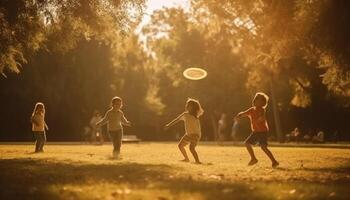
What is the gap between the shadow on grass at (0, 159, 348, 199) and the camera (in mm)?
9167

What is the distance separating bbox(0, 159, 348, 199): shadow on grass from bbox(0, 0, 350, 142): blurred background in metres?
9.06

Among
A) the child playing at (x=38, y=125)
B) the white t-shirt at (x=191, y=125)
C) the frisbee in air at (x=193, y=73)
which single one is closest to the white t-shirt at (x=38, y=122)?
the child playing at (x=38, y=125)

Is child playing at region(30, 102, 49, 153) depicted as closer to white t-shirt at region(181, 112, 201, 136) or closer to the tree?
the tree

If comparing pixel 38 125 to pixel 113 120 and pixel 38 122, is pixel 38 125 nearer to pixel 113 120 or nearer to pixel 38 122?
pixel 38 122

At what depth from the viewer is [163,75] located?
69.6m

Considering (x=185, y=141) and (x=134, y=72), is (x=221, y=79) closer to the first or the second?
(x=134, y=72)

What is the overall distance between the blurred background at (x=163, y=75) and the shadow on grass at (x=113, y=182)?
29.7ft

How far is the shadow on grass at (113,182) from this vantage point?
9.17m

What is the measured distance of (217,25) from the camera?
3884 cm

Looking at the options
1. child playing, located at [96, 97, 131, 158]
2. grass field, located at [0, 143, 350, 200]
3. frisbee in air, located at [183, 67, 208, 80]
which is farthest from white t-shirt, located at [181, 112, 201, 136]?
frisbee in air, located at [183, 67, 208, 80]

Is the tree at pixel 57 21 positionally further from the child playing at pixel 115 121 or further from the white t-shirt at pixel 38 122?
the child playing at pixel 115 121

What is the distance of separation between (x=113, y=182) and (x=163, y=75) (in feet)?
193

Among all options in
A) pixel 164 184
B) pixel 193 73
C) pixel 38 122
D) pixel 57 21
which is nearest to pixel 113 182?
pixel 164 184

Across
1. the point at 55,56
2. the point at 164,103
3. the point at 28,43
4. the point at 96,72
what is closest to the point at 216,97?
the point at 164,103
